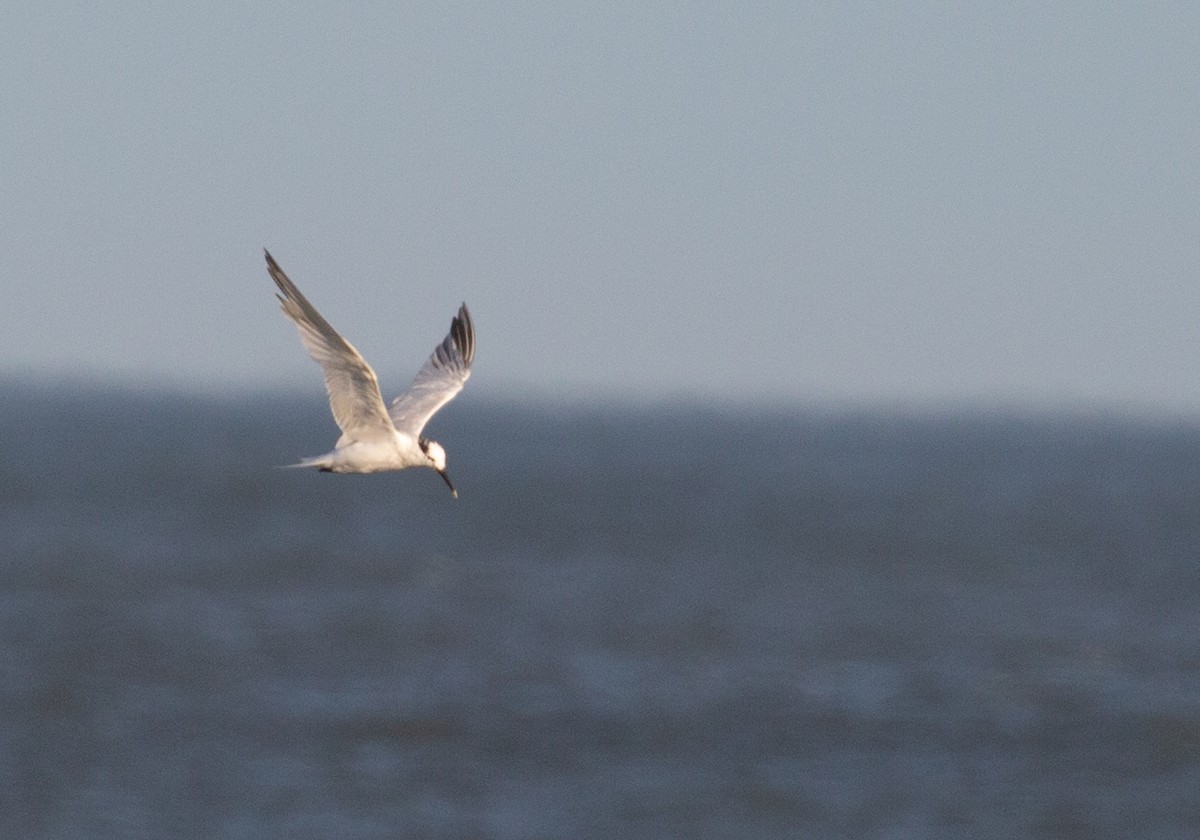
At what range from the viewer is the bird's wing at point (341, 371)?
1591 cm

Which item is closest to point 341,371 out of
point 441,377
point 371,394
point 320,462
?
point 371,394

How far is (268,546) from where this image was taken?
151 ft

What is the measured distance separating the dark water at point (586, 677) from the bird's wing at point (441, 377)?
4.34 m

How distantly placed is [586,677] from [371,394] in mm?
11276

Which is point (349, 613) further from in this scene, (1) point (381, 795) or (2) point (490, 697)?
(1) point (381, 795)

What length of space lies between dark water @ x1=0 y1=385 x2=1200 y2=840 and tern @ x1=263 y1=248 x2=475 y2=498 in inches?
173

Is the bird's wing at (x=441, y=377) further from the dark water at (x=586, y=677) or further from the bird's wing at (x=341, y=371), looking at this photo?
the dark water at (x=586, y=677)

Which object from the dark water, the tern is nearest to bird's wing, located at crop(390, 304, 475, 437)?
the tern

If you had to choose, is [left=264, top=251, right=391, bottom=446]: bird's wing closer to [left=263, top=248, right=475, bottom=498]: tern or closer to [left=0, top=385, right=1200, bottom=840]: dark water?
[left=263, top=248, right=475, bottom=498]: tern

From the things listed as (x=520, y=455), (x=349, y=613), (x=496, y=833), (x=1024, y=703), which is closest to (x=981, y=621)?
(x=1024, y=703)

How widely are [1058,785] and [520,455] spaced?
7849 centimetres

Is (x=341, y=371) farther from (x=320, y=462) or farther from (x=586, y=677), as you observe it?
(x=586, y=677)

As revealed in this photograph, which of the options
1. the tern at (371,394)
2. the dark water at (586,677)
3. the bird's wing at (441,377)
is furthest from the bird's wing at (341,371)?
the dark water at (586,677)

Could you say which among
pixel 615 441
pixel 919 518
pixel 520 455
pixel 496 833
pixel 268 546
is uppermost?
pixel 615 441
